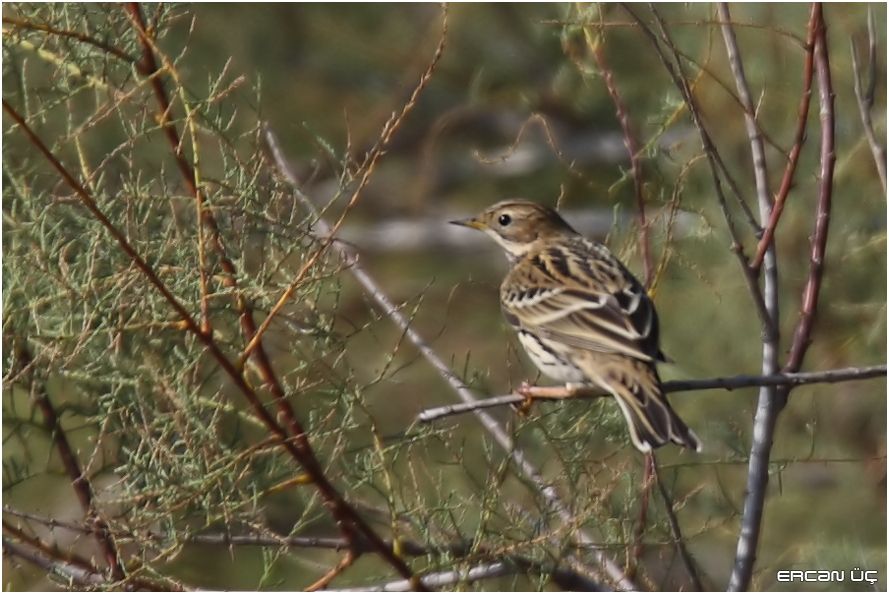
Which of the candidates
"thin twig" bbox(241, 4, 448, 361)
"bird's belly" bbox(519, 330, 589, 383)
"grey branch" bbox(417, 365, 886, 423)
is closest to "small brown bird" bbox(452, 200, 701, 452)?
"bird's belly" bbox(519, 330, 589, 383)

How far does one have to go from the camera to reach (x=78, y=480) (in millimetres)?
4617

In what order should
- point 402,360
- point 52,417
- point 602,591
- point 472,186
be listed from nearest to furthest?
point 602,591 < point 52,417 < point 402,360 < point 472,186

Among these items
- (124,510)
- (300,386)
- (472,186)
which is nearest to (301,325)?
(300,386)

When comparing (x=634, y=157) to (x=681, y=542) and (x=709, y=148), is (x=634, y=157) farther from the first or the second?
(x=681, y=542)

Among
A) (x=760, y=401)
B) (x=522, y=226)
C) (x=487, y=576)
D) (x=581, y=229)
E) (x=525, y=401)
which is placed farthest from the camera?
(x=581, y=229)

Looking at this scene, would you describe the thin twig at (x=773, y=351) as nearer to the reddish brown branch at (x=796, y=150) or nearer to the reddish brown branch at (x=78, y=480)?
the reddish brown branch at (x=796, y=150)

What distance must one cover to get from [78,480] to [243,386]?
2.28 ft

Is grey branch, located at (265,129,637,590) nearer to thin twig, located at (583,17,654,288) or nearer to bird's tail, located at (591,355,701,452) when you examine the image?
bird's tail, located at (591,355,701,452)

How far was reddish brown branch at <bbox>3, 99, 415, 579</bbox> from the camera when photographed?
163 inches

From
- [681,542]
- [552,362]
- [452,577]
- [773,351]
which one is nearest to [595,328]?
[552,362]

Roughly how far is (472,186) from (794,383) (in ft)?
24.2

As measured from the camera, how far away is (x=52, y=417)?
5555mm

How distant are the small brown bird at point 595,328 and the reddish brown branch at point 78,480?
5.56 feet

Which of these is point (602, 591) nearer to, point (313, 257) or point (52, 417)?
point (313, 257)
